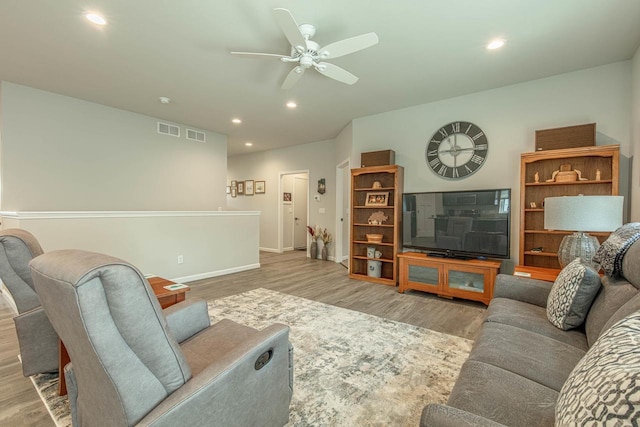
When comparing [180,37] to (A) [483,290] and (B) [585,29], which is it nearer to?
(B) [585,29]

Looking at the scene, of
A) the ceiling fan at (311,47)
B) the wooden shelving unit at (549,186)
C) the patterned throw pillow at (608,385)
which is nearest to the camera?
the patterned throw pillow at (608,385)

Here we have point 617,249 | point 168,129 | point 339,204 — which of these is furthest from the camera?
point 339,204

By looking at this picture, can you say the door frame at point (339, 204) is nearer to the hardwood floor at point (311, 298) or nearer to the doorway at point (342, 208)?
the doorway at point (342, 208)

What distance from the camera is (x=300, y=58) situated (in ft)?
8.09

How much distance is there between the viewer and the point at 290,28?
2035 mm

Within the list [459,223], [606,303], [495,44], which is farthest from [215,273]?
[495,44]

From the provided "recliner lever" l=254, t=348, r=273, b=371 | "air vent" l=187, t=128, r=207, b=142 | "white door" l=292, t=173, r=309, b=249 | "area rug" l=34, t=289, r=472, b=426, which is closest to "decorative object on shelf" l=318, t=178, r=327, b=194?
"white door" l=292, t=173, r=309, b=249

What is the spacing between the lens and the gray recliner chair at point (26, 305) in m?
1.54

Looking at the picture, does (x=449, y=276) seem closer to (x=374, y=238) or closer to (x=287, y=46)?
(x=374, y=238)

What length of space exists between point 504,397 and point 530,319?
2.99 ft

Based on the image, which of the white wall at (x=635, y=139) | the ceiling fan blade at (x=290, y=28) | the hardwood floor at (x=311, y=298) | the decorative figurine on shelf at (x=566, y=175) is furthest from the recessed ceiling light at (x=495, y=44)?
the hardwood floor at (x=311, y=298)

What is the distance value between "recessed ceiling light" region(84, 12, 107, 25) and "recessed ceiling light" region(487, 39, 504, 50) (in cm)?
334

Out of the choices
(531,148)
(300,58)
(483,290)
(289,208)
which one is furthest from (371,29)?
(289,208)

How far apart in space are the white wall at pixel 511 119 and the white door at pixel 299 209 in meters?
3.42
